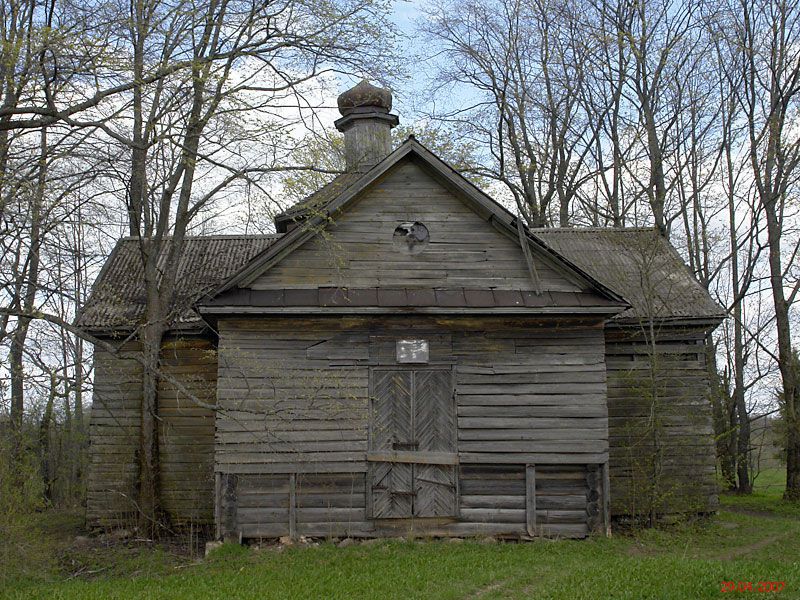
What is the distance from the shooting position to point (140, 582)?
10.3 meters

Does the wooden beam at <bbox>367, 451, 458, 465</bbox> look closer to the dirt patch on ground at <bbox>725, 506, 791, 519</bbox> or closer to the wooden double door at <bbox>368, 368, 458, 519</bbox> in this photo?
the wooden double door at <bbox>368, 368, 458, 519</bbox>

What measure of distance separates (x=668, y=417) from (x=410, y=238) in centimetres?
592

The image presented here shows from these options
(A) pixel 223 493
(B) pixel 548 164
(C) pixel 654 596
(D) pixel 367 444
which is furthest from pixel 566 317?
(B) pixel 548 164

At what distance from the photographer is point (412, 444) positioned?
12531mm

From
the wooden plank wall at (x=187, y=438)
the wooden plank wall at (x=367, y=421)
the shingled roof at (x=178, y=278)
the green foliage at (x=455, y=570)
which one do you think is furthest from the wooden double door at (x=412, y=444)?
the wooden plank wall at (x=187, y=438)

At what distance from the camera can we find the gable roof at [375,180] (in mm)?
12409

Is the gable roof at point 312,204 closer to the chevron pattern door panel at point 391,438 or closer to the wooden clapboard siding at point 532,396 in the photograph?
the chevron pattern door panel at point 391,438

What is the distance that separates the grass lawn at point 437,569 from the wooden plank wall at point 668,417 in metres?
1.12

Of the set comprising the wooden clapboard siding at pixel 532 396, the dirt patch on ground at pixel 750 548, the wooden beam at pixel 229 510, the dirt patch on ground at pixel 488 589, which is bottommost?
the dirt patch on ground at pixel 750 548

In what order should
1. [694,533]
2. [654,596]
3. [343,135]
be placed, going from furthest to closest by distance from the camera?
[343,135] < [694,533] < [654,596]

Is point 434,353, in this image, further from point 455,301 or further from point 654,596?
point 654,596

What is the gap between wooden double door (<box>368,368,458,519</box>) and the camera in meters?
12.4

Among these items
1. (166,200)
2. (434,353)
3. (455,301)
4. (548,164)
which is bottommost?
→ (434,353)

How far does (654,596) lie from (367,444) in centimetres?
516
